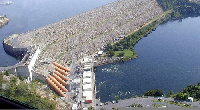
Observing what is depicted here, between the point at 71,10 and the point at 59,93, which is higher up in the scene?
the point at 71,10

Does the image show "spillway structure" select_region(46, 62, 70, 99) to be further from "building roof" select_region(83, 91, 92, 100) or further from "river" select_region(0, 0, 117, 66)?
"river" select_region(0, 0, 117, 66)

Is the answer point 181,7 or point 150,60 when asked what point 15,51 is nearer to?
point 150,60

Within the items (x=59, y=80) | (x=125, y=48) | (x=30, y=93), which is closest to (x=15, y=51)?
(x=59, y=80)

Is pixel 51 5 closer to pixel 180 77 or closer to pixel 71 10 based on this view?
pixel 71 10

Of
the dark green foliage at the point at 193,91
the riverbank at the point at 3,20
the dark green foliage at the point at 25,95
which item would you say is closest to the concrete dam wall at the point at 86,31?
the dark green foliage at the point at 25,95

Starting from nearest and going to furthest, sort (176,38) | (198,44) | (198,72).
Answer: (198,72), (198,44), (176,38)

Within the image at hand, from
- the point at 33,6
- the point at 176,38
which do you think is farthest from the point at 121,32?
the point at 33,6
